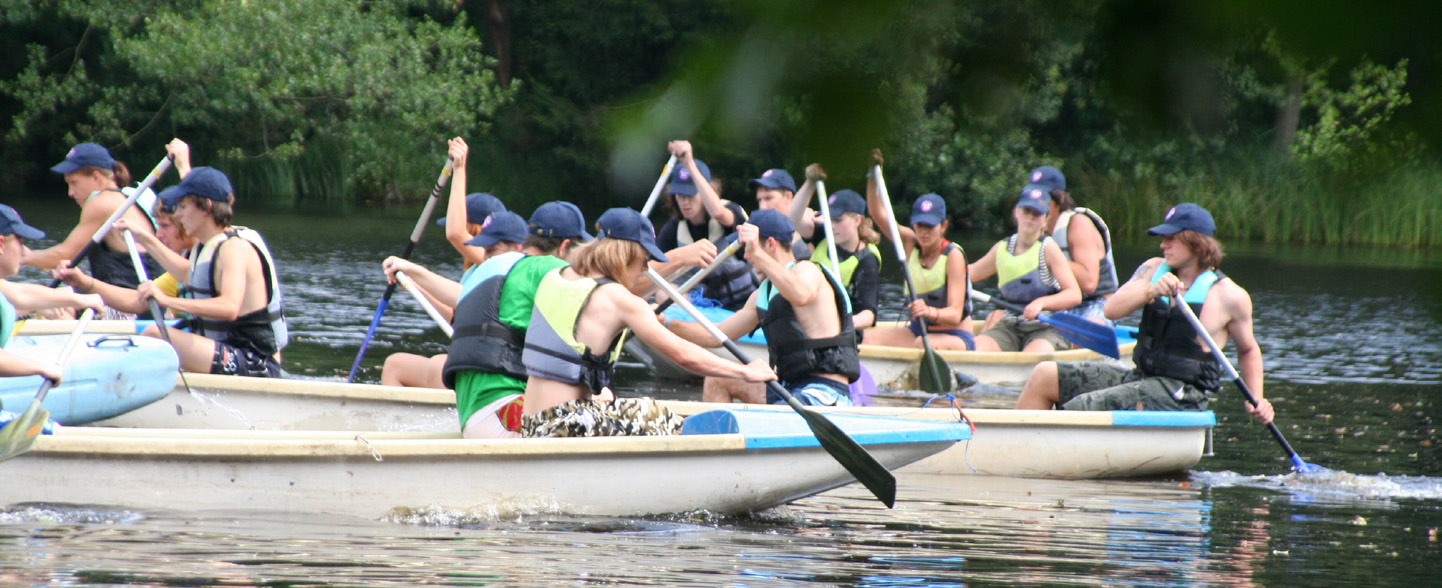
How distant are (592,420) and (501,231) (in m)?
1.27

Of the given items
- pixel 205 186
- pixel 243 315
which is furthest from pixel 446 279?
pixel 205 186

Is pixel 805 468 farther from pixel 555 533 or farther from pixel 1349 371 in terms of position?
pixel 1349 371

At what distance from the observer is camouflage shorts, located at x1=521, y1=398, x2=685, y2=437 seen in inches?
209

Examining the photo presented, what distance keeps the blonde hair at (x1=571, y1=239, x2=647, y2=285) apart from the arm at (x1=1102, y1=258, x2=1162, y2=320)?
2.44 meters

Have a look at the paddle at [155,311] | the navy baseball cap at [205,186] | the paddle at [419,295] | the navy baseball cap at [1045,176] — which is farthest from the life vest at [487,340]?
the navy baseball cap at [1045,176]

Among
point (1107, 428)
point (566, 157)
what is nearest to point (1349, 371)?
point (1107, 428)

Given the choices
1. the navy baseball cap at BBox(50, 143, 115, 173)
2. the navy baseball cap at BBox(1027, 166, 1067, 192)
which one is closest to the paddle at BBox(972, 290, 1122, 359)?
the navy baseball cap at BBox(1027, 166, 1067, 192)

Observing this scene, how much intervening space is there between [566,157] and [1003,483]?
5.03 m

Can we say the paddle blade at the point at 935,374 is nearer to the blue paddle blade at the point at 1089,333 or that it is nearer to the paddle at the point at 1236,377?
the blue paddle blade at the point at 1089,333

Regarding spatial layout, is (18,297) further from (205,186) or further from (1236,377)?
(1236,377)

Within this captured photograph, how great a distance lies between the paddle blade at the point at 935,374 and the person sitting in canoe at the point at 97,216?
4480 mm

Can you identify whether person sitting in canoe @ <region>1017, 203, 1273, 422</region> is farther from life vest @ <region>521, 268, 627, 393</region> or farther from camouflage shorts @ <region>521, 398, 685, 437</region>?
life vest @ <region>521, 268, 627, 393</region>

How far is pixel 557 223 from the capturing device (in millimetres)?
5547

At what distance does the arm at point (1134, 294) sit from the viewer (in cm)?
655
